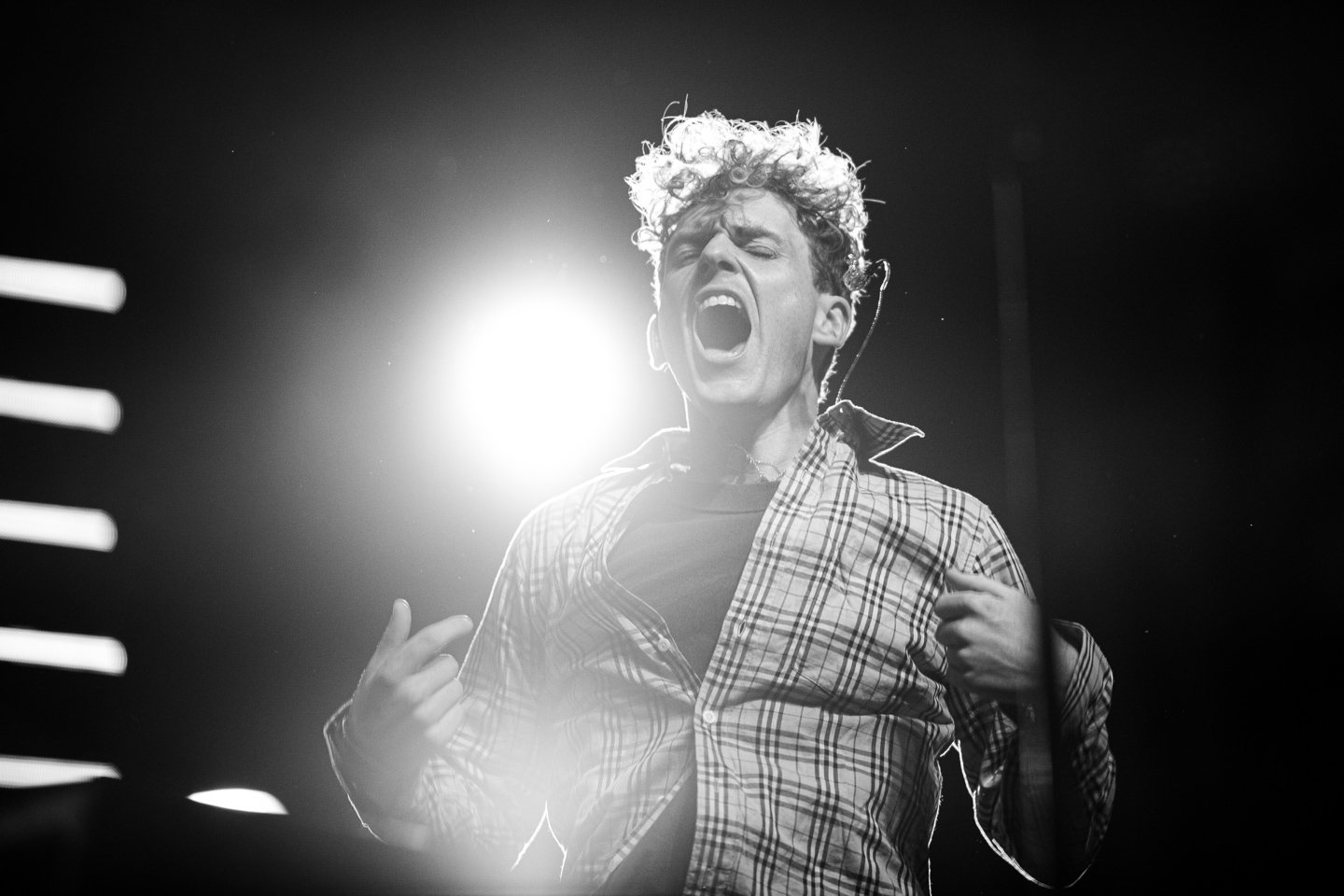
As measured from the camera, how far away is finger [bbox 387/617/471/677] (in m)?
1.26

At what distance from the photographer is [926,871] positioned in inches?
50.9

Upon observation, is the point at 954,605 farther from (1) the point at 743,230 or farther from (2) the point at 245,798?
(2) the point at 245,798

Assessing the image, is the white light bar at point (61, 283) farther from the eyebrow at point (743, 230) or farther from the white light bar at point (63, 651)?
the eyebrow at point (743, 230)

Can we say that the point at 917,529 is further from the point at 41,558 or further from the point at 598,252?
the point at 41,558

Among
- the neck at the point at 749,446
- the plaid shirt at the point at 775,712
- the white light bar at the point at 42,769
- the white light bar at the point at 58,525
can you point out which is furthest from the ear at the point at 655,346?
the white light bar at the point at 42,769

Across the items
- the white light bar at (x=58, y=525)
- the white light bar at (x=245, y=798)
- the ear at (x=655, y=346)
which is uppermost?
the ear at (x=655, y=346)

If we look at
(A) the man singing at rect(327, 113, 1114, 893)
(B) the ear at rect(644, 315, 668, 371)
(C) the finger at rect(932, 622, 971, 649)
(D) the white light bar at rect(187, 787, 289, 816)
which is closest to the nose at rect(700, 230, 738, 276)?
(A) the man singing at rect(327, 113, 1114, 893)

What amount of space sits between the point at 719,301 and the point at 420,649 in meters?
0.63

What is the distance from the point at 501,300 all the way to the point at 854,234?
581 mm

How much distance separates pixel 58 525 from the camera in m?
1.81

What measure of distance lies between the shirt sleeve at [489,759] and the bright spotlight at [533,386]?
0.21 metres

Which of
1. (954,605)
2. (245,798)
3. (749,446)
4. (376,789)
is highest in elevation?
(749,446)

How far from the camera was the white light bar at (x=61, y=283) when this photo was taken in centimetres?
190

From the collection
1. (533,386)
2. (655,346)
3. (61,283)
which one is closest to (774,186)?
(655,346)
